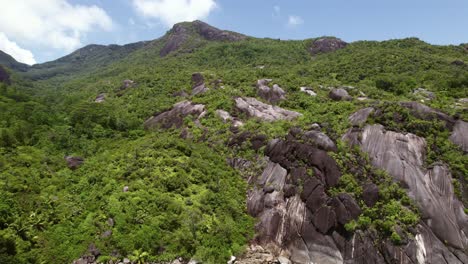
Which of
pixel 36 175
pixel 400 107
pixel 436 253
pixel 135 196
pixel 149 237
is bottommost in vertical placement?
pixel 436 253

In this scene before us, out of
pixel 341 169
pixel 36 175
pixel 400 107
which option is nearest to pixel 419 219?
pixel 341 169

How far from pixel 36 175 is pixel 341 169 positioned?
29.7 m

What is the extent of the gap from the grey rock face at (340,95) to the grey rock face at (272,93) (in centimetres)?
786

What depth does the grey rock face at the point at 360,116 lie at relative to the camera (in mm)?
33897

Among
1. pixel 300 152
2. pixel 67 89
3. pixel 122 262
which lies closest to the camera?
pixel 122 262

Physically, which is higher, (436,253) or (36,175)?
(36,175)

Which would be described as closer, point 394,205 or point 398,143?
point 394,205

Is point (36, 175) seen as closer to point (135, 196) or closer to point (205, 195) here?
point (135, 196)

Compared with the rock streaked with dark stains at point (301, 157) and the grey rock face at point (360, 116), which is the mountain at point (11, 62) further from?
the grey rock face at point (360, 116)

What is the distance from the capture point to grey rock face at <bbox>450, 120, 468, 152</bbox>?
29319 millimetres

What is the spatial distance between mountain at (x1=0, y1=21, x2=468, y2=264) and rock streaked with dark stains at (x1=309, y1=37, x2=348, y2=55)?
162 ft

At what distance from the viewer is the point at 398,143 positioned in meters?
30.0

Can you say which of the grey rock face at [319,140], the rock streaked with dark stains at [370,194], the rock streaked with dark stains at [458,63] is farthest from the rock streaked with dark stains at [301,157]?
the rock streaked with dark stains at [458,63]

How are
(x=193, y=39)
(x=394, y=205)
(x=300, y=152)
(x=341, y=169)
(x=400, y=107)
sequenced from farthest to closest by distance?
1. (x=193, y=39)
2. (x=400, y=107)
3. (x=300, y=152)
4. (x=341, y=169)
5. (x=394, y=205)
